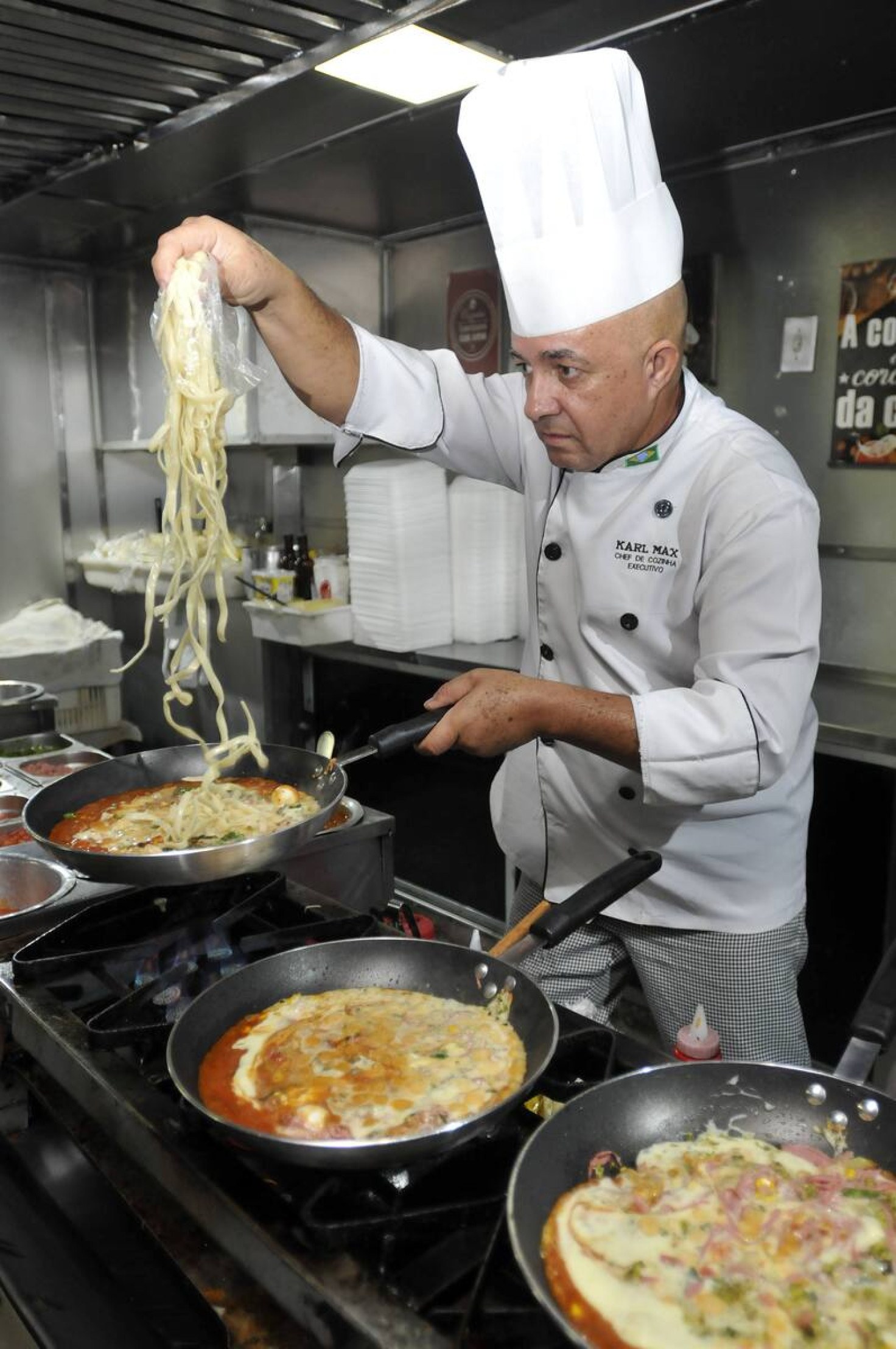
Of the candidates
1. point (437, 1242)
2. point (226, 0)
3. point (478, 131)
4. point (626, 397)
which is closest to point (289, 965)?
point (437, 1242)

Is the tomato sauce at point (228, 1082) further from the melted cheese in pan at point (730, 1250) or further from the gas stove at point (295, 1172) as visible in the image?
the melted cheese in pan at point (730, 1250)

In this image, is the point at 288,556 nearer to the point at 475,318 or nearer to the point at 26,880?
the point at 475,318

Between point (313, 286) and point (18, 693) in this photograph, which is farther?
point (313, 286)

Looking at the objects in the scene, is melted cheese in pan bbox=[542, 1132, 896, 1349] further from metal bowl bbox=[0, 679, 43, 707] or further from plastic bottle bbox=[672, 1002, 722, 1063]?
metal bowl bbox=[0, 679, 43, 707]

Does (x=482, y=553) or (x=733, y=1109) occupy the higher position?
(x=482, y=553)

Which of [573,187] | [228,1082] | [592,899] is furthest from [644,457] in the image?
[228,1082]

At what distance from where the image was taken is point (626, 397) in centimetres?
183

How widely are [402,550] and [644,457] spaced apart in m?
2.17

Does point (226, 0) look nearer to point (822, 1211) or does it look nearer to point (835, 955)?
point (822, 1211)

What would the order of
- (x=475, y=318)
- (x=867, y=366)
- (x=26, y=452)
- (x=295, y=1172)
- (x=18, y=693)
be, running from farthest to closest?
(x=26, y=452) < (x=475, y=318) < (x=18, y=693) < (x=867, y=366) < (x=295, y=1172)

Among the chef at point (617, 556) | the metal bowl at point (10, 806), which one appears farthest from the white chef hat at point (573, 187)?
the metal bowl at point (10, 806)

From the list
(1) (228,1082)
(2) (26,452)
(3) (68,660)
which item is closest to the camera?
(1) (228,1082)

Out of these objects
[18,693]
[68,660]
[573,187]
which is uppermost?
[573,187]

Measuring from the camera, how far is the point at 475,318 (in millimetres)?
4496
